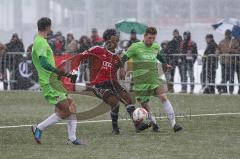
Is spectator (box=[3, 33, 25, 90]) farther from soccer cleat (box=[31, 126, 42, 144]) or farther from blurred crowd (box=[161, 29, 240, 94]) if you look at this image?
soccer cleat (box=[31, 126, 42, 144])

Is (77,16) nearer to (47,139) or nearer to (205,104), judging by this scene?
(205,104)

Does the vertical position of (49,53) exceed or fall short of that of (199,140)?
it exceeds it

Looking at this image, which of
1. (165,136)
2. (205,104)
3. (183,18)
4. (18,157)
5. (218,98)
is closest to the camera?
(18,157)

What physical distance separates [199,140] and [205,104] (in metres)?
8.56

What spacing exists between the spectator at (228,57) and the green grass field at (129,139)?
16.4 ft

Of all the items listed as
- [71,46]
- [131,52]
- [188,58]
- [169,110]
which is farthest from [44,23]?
[71,46]

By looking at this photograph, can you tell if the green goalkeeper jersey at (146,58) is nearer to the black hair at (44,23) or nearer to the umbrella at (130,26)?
the black hair at (44,23)

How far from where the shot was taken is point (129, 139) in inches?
584

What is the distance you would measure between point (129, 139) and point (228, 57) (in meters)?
12.5

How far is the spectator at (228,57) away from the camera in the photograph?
2677 cm

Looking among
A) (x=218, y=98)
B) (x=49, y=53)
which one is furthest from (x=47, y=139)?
(x=218, y=98)

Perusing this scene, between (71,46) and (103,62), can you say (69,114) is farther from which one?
(71,46)

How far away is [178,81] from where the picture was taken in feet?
91.4

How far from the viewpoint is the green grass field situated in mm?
12680
